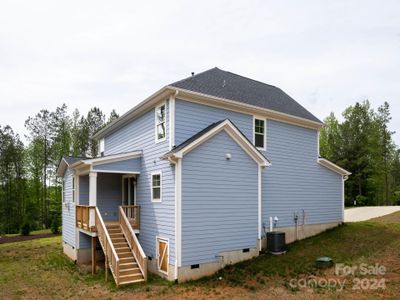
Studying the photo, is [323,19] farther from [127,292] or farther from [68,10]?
[127,292]

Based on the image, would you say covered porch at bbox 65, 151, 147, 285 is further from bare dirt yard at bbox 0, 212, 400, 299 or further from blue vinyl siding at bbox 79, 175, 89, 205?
bare dirt yard at bbox 0, 212, 400, 299

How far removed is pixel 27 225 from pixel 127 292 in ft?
70.2

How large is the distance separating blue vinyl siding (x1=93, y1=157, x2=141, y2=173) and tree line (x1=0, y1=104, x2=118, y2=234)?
2298cm

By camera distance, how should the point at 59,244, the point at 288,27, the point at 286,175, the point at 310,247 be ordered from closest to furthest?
the point at 288,27 → the point at 310,247 → the point at 286,175 → the point at 59,244

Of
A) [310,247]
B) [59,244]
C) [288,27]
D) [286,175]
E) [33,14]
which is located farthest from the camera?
[59,244]

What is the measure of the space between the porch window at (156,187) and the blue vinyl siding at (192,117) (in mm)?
1633

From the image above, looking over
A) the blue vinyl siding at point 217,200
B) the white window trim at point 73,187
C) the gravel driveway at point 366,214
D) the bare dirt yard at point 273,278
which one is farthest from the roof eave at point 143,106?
the gravel driveway at point 366,214

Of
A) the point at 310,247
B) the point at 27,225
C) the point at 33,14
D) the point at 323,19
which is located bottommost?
the point at 27,225

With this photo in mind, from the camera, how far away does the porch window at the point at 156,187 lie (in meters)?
12.0

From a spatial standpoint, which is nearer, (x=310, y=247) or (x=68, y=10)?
(x=68, y=10)

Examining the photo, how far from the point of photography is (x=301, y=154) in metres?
16.1

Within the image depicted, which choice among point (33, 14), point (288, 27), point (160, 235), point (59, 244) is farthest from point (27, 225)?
point (288, 27)

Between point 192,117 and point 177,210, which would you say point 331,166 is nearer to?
point 192,117

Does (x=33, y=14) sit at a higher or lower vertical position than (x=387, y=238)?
higher
